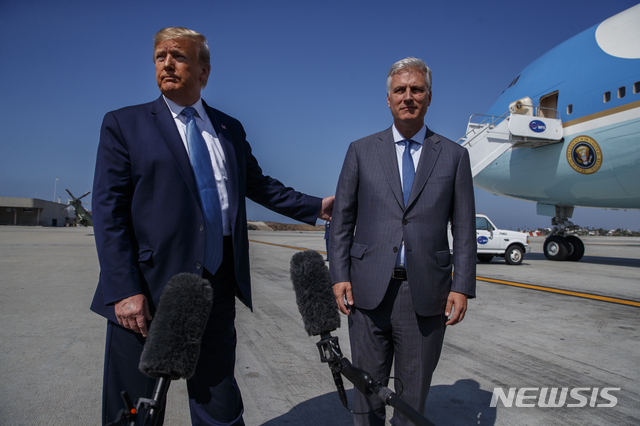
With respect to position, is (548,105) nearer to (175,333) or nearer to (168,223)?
(168,223)

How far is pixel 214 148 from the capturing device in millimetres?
1967

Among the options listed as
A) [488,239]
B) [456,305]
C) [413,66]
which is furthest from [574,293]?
[413,66]

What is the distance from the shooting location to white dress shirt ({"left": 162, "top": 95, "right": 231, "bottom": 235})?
1.90 meters

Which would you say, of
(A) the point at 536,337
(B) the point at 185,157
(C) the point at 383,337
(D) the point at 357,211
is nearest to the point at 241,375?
(C) the point at 383,337

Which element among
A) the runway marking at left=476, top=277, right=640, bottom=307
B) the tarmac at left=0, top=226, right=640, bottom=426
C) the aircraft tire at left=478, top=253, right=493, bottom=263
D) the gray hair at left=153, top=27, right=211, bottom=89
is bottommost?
the tarmac at left=0, top=226, right=640, bottom=426

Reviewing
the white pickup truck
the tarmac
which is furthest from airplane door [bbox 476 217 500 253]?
the tarmac

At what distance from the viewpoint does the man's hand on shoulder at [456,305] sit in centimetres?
200

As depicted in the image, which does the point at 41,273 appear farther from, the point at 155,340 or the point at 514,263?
the point at 514,263

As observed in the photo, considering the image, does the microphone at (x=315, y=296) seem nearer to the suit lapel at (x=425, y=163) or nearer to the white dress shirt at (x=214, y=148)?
the white dress shirt at (x=214, y=148)

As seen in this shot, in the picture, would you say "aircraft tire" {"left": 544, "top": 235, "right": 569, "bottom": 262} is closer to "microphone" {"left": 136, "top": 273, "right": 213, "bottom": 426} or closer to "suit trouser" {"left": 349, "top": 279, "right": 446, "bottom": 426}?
"suit trouser" {"left": 349, "top": 279, "right": 446, "bottom": 426}

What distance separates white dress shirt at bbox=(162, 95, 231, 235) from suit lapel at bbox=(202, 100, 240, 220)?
0.02m

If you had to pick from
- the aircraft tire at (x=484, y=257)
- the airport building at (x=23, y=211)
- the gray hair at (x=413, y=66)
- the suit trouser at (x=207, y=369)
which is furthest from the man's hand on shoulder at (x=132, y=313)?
the airport building at (x=23, y=211)

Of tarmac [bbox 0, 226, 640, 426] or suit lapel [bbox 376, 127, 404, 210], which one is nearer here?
suit lapel [bbox 376, 127, 404, 210]

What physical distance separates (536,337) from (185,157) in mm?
4532
